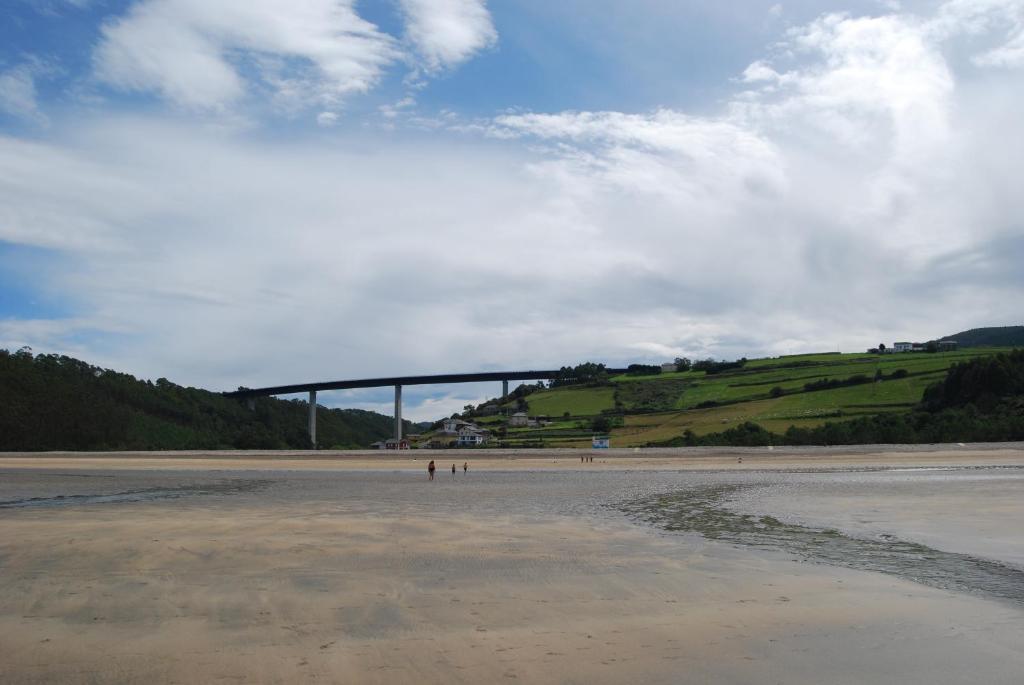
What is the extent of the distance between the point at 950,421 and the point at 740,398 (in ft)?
113

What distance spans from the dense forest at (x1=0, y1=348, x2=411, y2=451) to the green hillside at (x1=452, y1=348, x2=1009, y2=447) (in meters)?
43.7

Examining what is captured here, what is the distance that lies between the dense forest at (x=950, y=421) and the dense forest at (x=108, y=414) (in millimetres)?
70707

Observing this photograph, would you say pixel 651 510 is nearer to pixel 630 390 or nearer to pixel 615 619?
pixel 615 619

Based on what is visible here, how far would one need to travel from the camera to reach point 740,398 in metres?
107

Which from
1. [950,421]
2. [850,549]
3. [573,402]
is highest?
[573,402]

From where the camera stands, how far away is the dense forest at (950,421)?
2817 inches

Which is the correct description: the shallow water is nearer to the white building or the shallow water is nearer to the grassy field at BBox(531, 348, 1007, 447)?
the grassy field at BBox(531, 348, 1007, 447)

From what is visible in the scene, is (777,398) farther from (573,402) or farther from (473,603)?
(473,603)

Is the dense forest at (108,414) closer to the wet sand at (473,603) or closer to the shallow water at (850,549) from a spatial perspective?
the wet sand at (473,603)

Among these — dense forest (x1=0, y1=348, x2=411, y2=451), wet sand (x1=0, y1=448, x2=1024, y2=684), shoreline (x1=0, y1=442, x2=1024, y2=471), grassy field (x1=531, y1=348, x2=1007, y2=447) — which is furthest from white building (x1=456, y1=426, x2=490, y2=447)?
wet sand (x1=0, y1=448, x2=1024, y2=684)

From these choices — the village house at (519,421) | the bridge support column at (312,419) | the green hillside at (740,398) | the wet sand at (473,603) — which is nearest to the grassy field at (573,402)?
the green hillside at (740,398)

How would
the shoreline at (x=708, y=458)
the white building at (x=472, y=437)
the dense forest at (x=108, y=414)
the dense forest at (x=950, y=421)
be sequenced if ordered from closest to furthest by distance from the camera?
1. the shoreline at (x=708, y=458)
2. the dense forest at (x=950, y=421)
3. the white building at (x=472, y=437)
4. the dense forest at (x=108, y=414)

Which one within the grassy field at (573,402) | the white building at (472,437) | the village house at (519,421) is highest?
the grassy field at (573,402)

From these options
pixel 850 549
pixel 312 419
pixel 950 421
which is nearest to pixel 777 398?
pixel 950 421
